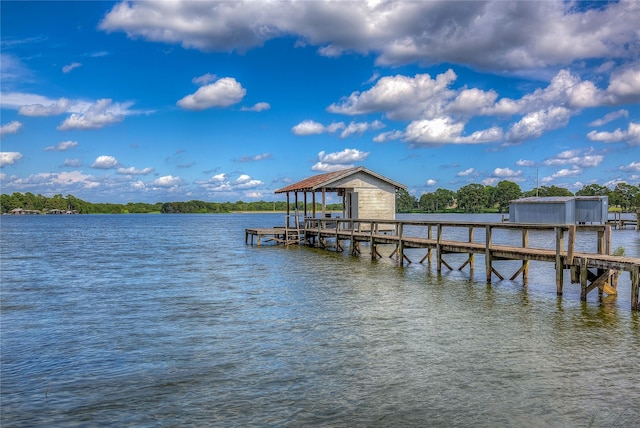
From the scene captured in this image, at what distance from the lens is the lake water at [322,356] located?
7.36 meters

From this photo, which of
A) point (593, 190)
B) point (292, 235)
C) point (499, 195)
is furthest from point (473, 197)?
point (292, 235)

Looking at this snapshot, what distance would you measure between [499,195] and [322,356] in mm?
165923

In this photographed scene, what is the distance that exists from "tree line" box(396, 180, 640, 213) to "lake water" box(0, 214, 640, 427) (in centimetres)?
8561

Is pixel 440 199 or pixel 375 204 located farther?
pixel 440 199

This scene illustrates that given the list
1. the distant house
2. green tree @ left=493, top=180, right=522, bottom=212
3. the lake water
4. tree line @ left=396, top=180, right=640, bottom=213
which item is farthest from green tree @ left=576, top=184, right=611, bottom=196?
the lake water

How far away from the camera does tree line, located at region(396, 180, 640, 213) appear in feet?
397

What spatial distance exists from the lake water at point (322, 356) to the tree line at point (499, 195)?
85.6m

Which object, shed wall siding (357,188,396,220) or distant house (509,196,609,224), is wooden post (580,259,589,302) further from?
distant house (509,196,609,224)

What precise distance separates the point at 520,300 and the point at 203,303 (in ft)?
30.3

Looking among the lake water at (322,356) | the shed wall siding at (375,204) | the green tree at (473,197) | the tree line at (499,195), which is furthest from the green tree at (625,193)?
the lake water at (322,356)

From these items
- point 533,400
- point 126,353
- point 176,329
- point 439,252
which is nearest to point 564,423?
point 533,400

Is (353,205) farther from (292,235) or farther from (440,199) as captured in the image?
(440,199)

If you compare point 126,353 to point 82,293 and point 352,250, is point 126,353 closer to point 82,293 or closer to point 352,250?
point 82,293

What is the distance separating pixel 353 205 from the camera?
3541 cm
